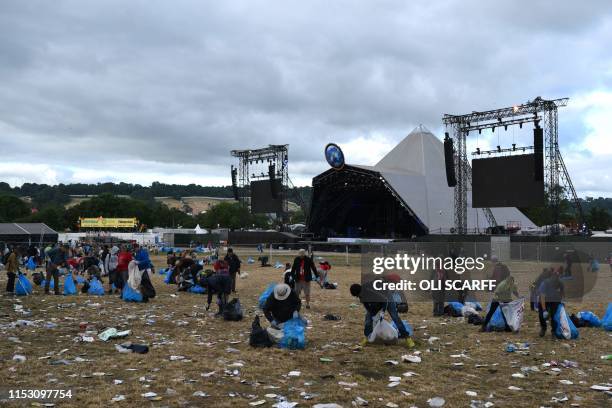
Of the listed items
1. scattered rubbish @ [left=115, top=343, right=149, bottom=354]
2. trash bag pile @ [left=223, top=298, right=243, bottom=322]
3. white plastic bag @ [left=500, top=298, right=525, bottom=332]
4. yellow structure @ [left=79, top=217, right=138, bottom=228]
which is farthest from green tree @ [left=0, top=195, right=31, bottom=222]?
white plastic bag @ [left=500, top=298, right=525, bottom=332]

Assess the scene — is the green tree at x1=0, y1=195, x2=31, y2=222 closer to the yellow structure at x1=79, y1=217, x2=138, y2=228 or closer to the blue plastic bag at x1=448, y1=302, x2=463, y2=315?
the yellow structure at x1=79, y1=217, x2=138, y2=228

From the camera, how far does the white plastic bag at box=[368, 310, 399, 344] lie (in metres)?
9.42

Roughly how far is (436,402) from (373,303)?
10.8 ft

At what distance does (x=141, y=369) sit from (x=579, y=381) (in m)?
6.18

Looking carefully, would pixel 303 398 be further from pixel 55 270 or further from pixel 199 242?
pixel 199 242

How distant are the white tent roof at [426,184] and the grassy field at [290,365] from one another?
133 ft

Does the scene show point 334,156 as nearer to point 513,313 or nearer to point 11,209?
point 513,313

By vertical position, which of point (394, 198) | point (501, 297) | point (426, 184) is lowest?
point (501, 297)

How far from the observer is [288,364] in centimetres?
810

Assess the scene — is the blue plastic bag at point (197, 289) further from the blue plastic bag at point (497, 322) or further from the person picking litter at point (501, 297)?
the blue plastic bag at point (497, 322)

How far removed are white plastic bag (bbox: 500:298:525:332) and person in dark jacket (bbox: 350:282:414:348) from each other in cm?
267

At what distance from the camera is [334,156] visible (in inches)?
2106

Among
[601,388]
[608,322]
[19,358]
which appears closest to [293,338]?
[19,358]

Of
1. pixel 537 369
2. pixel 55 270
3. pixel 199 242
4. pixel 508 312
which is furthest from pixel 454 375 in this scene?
pixel 199 242
